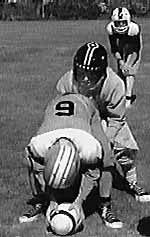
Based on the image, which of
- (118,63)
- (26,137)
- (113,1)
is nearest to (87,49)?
(26,137)

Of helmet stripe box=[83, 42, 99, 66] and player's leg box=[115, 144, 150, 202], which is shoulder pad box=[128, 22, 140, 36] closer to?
player's leg box=[115, 144, 150, 202]

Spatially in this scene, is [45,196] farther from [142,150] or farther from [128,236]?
[142,150]

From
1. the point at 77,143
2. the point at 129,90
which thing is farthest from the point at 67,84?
the point at 129,90

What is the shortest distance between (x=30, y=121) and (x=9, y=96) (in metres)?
3.13

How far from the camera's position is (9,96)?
15.3 meters

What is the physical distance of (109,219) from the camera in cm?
664

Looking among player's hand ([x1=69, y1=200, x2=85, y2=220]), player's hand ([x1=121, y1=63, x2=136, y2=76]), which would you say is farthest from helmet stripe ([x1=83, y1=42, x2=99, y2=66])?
player's hand ([x1=121, y1=63, x2=136, y2=76])

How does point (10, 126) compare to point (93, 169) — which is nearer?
point (93, 169)

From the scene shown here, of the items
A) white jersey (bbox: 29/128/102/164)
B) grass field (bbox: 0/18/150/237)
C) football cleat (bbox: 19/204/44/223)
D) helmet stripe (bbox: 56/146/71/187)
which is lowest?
grass field (bbox: 0/18/150/237)

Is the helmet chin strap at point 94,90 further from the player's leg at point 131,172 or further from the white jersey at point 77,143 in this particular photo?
the player's leg at point 131,172

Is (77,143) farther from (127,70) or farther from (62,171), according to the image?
(127,70)

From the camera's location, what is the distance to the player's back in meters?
6.20

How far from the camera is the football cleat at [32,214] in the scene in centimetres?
677

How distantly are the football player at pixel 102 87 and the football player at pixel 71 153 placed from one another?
161mm
